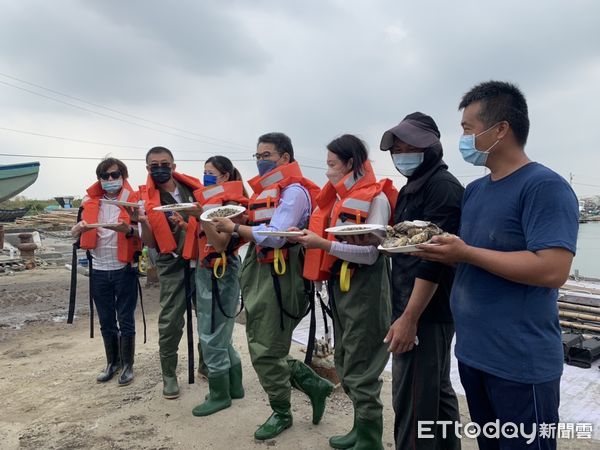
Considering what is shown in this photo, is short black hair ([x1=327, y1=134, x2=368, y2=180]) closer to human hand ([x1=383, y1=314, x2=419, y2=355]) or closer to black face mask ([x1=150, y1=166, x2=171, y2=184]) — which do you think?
human hand ([x1=383, y1=314, x2=419, y2=355])

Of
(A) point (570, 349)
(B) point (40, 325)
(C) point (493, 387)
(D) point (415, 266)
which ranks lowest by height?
(B) point (40, 325)

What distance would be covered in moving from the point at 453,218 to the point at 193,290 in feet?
8.31

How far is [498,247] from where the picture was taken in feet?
5.64

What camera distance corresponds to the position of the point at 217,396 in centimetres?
366

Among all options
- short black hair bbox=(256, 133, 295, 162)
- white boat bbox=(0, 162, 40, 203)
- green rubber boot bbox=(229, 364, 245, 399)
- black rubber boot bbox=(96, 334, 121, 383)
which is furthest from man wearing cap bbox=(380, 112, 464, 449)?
white boat bbox=(0, 162, 40, 203)

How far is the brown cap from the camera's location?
7.37 ft

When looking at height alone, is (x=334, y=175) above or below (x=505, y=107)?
below

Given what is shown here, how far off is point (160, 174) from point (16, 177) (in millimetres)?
16520

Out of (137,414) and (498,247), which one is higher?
(498,247)

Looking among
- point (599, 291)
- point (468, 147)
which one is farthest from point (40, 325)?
point (599, 291)

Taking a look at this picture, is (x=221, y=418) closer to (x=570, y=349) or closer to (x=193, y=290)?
(x=193, y=290)

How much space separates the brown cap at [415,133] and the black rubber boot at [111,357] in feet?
11.8

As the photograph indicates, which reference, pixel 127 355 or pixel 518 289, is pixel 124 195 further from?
pixel 518 289

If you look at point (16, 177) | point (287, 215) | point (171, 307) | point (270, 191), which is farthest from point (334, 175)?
point (16, 177)
